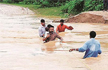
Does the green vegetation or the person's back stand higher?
the person's back

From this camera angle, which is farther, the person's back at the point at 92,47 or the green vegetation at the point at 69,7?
the green vegetation at the point at 69,7

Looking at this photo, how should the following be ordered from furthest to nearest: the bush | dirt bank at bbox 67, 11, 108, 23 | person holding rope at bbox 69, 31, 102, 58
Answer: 1. the bush
2. dirt bank at bbox 67, 11, 108, 23
3. person holding rope at bbox 69, 31, 102, 58

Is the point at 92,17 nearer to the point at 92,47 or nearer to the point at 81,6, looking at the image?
the point at 81,6

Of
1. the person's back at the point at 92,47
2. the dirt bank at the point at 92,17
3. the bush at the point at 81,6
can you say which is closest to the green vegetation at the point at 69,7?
the bush at the point at 81,6

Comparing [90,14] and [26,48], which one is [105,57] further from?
[90,14]

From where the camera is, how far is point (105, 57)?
7746mm

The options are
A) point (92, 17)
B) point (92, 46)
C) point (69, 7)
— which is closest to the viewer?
point (92, 46)

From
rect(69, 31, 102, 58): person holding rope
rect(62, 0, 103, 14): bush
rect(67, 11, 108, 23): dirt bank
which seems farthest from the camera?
rect(62, 0, 103, 14): bush

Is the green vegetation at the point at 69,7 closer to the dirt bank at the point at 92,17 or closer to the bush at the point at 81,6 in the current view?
the bush at the point at 81,6

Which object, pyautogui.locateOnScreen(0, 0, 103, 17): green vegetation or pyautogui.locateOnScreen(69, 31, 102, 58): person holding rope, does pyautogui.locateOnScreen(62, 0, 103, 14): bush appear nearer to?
pyautogui.locateOnScreen(0, 0, 103, 17): green vegetation

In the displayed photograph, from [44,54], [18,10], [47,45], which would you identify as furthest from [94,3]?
[44,54]

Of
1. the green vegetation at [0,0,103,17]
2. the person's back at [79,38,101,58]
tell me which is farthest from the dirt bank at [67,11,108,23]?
the person's back at [79,38,101,58]

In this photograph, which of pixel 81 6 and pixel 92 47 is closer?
pixel 92 47

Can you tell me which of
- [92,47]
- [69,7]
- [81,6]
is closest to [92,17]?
[81,6]
